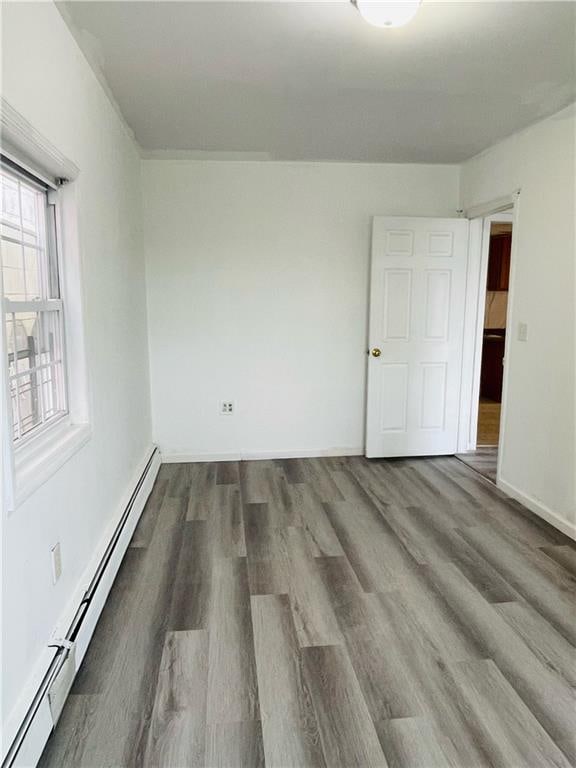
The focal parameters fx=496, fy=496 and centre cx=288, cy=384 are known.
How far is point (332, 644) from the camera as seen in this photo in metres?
2.00

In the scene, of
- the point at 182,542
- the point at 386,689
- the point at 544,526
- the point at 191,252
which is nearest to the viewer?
the point at 386,689

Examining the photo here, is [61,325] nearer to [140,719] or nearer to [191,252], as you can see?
[140,719]

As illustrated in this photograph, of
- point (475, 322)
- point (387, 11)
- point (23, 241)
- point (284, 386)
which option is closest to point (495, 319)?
point (475, 322)

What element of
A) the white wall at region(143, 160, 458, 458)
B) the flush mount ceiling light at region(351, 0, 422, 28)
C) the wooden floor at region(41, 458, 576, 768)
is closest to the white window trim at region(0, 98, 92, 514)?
the wooden floor at region(41, 458, 576, 768)

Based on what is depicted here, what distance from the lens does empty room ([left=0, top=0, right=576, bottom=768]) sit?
1646 millimetres

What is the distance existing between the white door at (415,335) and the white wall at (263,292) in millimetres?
207

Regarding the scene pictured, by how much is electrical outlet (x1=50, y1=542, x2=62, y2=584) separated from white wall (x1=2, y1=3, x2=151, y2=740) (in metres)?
0.04

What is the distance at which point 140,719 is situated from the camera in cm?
165

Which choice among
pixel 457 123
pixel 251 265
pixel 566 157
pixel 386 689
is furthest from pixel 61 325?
A: pixel 566 157

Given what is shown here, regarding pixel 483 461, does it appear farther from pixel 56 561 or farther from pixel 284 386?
pixel 56 561

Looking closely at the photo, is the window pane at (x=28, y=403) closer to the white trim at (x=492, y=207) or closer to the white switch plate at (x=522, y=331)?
the white switch plate at (x=522, y=331)

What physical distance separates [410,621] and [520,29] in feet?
8.38

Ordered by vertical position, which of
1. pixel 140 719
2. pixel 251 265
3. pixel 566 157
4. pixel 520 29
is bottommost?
pixel 140 719

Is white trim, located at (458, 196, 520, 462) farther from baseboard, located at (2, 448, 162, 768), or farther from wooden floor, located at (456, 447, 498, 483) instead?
baseboard, located at (2, 448, 162, 768)
